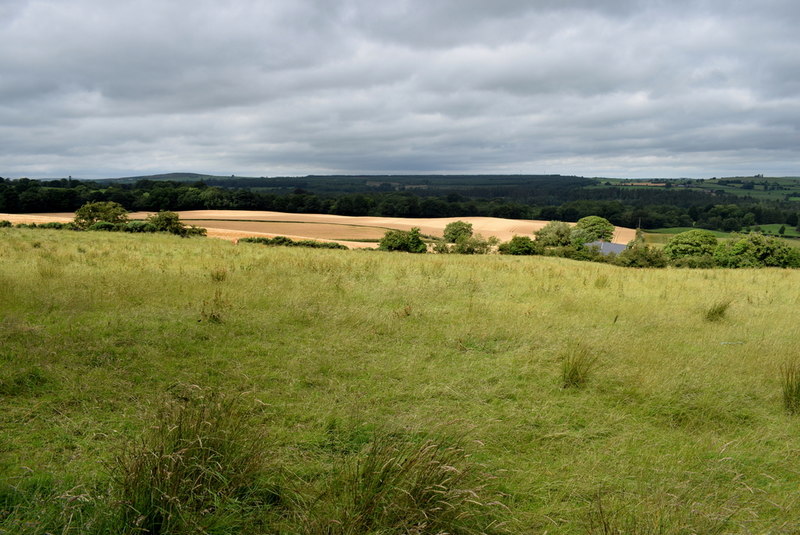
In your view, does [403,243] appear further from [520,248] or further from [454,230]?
[454,230]

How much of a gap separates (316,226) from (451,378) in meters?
60.0

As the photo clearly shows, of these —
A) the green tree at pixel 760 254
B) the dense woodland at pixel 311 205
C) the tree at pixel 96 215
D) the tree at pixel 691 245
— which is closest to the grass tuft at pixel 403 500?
the tree at pixel 96 215

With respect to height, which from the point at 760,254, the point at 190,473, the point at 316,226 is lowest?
the point at 760,254

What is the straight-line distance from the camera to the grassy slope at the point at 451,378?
382 centimetres

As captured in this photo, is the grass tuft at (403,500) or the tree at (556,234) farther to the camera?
the tree at (556,234)

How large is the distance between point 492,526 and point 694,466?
2.29m

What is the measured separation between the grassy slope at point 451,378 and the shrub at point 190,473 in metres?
0.46

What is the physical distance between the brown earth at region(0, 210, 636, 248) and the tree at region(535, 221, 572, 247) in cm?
228

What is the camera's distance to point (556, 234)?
72.8 m

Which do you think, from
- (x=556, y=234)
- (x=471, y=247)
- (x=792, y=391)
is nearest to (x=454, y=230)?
(x=556, y=234)

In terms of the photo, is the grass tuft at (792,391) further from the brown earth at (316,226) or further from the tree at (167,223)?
the brown earth at (316,226)

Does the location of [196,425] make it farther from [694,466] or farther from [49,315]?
[49,315]

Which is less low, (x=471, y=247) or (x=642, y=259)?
(x=471, y=247)

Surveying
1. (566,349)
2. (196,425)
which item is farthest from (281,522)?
(566,349)
